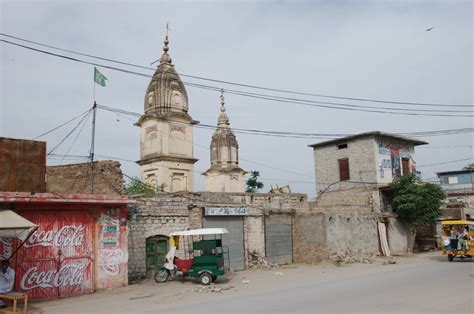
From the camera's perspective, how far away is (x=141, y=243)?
1723 centimetres

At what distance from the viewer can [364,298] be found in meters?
11.7

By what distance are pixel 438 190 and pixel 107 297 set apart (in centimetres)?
2369

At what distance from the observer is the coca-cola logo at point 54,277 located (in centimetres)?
1299

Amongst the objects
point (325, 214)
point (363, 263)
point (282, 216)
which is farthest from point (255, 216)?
point (363, 263)

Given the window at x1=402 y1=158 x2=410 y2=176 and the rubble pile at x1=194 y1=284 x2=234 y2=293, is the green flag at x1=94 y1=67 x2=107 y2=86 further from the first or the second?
the window at x1=402 y1=158 x2=410 y2=176

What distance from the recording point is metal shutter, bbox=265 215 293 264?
22719 mm

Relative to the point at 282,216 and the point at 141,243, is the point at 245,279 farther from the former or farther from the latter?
the point at 282,216

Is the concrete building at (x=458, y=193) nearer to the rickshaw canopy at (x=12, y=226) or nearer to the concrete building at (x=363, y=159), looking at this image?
the concrete building at (x=363, y=159)

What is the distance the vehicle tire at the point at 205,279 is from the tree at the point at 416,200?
18.6 metres

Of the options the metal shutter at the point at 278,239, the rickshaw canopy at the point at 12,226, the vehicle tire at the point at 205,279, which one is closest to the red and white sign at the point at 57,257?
the rickshaw canopy at the point at 12,226

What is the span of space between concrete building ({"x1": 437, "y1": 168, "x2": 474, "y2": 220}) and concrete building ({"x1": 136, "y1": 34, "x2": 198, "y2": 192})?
902 inches

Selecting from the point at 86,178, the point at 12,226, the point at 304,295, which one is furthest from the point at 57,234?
the point at 304,295

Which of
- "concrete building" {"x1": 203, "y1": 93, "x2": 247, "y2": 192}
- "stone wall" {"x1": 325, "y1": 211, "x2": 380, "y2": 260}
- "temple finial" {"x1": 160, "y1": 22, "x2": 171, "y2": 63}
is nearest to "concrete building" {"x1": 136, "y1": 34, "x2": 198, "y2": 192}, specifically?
"temple finial" {"x1": 160, "y1": 22, "x2": 171, "y2": 63}

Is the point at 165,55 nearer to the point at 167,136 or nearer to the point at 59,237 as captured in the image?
the point at 167,136
